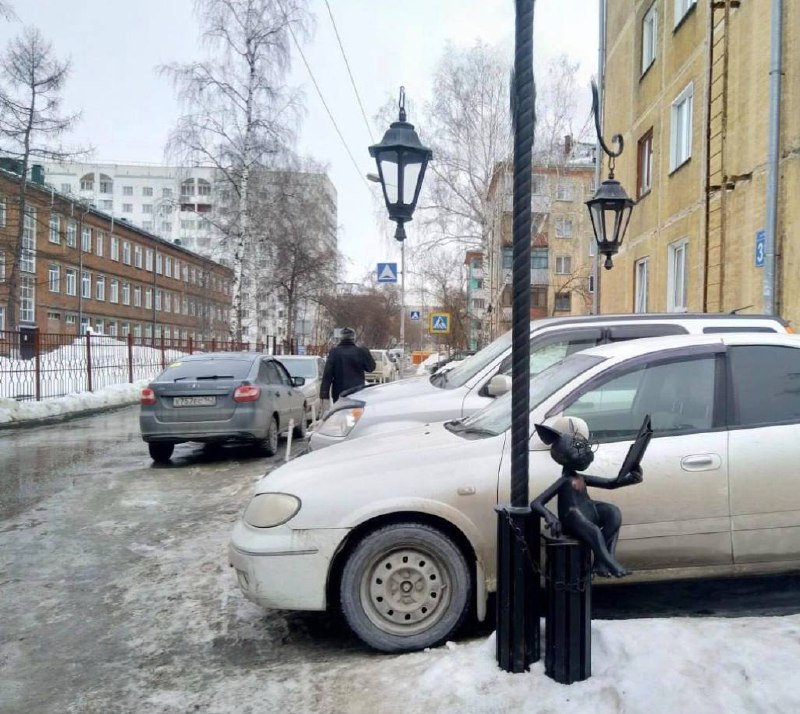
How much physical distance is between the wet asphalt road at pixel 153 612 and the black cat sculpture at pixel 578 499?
1.13 m

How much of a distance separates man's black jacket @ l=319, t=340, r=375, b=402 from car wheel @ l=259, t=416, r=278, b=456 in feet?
3.09

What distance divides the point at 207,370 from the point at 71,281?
45.3m

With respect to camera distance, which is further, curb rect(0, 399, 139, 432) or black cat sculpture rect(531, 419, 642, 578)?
curb rect(0, 399, 139, 432)

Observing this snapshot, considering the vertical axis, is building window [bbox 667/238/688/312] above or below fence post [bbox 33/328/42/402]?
above

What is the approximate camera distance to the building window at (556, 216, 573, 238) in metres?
31.0

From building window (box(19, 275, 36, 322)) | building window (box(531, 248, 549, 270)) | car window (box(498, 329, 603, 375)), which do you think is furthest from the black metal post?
building window (box(531, 248, 549, 270))

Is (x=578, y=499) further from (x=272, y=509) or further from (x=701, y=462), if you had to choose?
(x=272, y=509)

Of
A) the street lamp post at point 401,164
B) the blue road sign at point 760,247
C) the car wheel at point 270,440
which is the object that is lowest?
the car wheel at point 270,440

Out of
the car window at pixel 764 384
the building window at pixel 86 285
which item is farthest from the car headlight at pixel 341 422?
the building window at pixel 86 285

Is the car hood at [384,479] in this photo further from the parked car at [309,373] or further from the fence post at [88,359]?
the fence post at [88,359]

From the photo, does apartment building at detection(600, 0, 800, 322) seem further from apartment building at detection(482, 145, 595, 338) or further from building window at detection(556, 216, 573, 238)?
building window at detection(556, 216, 573, 238)

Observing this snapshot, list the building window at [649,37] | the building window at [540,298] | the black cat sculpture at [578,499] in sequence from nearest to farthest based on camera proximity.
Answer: the black cat sculpture at [578,499]
the building window at [649,37]
the building window at [540,298]

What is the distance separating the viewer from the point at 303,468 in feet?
11.9

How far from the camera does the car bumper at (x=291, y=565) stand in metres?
3.35
